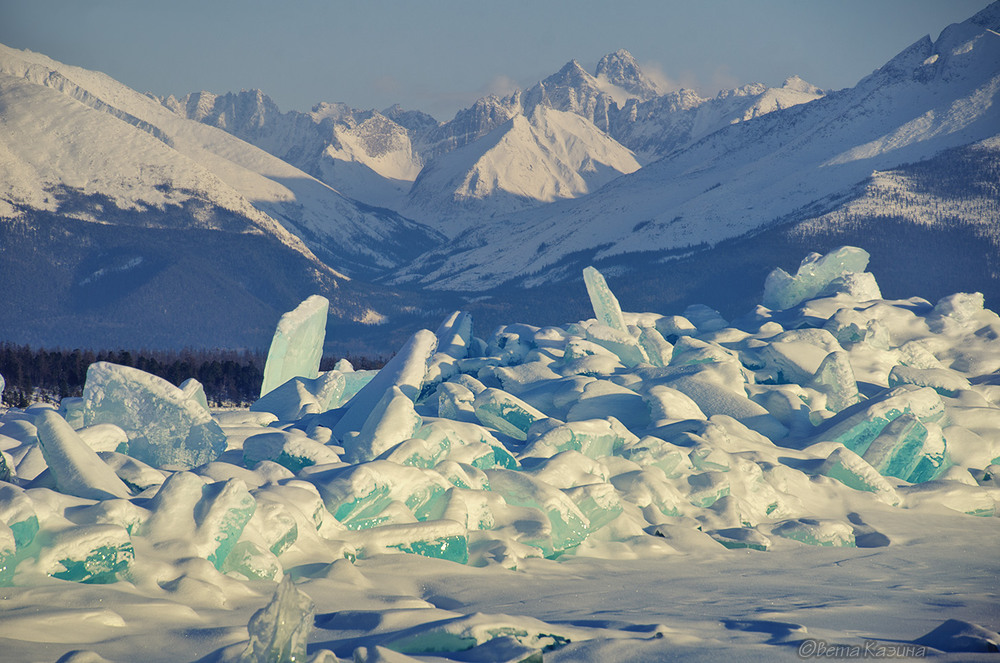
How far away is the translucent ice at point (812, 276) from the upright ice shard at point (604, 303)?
23.0 feet

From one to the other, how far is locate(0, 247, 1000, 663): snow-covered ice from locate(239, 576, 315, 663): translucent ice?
1cm

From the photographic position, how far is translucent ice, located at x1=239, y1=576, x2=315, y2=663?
5207 millimetres

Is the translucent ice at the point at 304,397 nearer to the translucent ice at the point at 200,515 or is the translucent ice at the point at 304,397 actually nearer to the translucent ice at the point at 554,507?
the translucent ice at the point at 554,507

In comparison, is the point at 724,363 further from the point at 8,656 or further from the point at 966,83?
the point at 966,83

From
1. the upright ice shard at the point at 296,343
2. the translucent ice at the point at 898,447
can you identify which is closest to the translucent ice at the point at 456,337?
the upright ice shard at the point at 296,343

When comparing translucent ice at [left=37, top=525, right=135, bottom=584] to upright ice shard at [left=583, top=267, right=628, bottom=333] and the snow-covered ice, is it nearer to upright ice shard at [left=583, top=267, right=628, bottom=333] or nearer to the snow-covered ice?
the snow-covered ice

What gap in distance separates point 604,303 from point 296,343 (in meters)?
8.12

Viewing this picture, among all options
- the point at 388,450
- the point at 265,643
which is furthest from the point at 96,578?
the point at 388,450

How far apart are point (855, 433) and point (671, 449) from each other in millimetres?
5086

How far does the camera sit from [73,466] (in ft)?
29.1

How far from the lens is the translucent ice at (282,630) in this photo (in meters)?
5.21

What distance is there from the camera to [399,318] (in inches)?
7343

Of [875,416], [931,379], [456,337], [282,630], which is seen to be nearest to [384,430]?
[282,630]

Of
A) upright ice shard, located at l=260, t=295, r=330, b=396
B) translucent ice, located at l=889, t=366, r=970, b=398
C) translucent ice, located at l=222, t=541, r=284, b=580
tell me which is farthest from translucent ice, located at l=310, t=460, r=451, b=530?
upright ice shard, located at l=260, t=295, r=330, b=396
